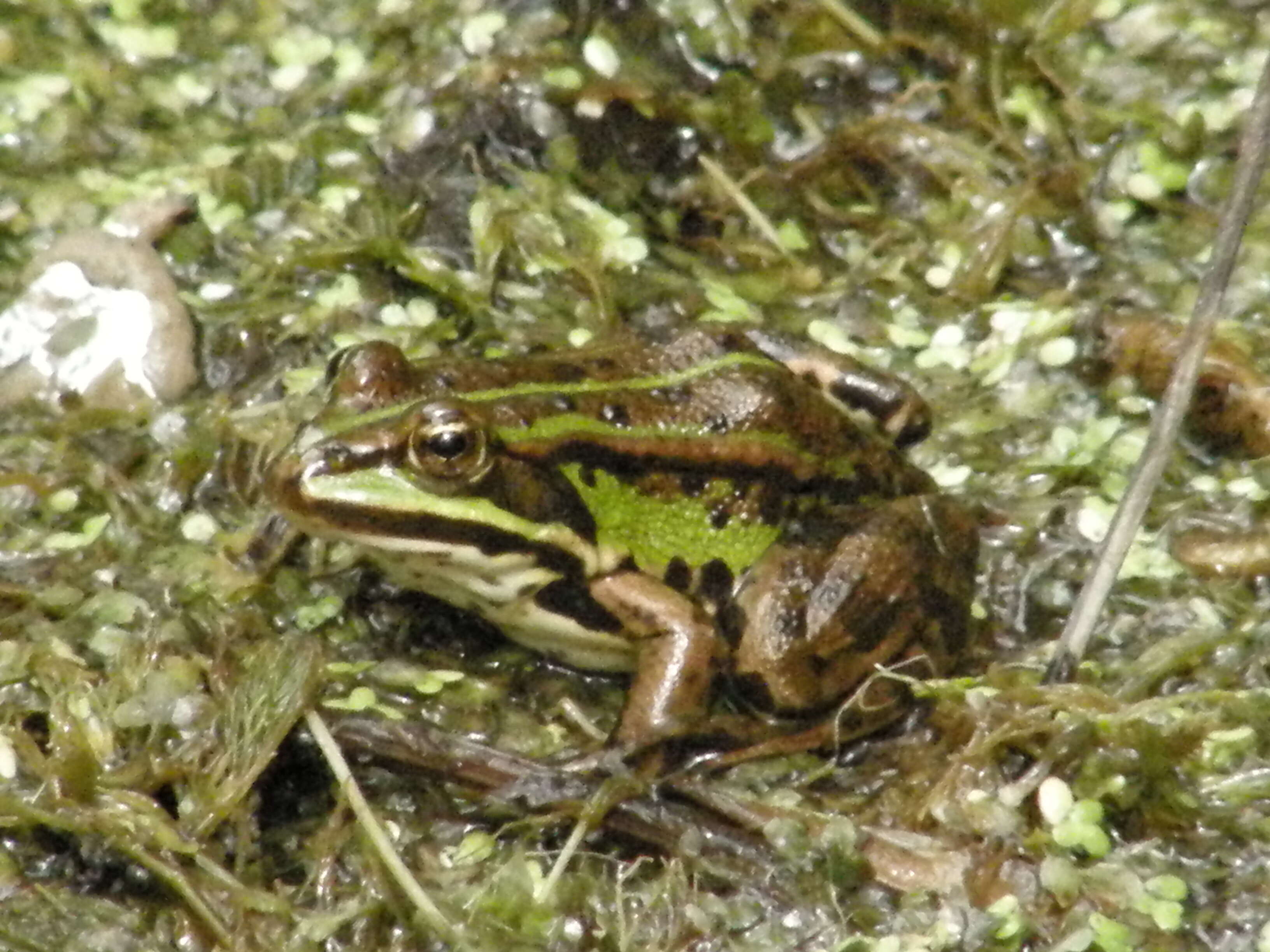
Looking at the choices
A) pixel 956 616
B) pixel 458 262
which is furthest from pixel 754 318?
pixel 956 616

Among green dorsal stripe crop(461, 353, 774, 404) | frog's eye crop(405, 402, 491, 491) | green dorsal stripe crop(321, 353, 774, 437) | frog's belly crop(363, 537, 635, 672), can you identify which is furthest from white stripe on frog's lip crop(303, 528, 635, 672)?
green dorsal stripe crop(461, 353, 774, 404)

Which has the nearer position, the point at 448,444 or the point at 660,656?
the point at 448,444

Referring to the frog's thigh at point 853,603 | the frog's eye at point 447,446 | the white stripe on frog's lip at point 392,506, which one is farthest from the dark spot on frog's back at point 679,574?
the frog's eye at point 447,446

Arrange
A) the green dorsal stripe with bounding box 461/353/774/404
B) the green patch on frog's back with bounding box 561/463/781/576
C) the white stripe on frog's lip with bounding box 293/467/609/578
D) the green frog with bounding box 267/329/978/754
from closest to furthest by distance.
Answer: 1. the white stripe on frog's lip with bounding box 293/467/609/578
2. the green frog with bounding box 267/329/978/754
3. the green dorsal stripe with bounding box 461/353/774/404
4. the green patch on frog's back with bounding box 561/463/781/576

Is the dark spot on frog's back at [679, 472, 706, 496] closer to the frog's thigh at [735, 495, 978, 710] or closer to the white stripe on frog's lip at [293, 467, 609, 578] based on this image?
the frog's thigh at [735, 495, 978, 710]

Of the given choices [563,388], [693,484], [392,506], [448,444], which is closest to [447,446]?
[448,444]

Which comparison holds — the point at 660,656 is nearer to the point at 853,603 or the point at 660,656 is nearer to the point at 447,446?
the point at 853,603
